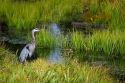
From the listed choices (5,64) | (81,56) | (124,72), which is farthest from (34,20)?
(5,64)

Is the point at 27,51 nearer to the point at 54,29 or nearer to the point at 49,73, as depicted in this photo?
the point at 49,73

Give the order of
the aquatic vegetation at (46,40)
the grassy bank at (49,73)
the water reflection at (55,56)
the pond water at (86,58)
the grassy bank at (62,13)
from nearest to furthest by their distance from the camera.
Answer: the grassy bank at (49,73) → the pond water at (86,58) → the water reflection at (55,56) → the aquatic vegetation at (46,40) → the grassy bank at (62,13)

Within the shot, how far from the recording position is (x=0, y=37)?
15109mm

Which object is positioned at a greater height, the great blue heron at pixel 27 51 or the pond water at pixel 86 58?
the great blue heron at pixel 27 51

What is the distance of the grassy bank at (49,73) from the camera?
7.98m

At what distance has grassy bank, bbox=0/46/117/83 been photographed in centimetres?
798

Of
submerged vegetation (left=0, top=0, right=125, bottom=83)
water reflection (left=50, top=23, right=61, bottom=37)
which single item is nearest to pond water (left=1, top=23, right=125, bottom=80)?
submerged vegetation (left=0, top=0, right=125, bottom=83)

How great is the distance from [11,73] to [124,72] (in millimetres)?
3876

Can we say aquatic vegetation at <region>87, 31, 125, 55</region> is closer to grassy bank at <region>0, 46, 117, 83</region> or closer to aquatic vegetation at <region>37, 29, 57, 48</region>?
aquatic vegetation at <region>37, 29, 57, 48</region>

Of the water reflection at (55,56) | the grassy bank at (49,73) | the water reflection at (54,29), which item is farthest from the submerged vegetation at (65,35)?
the water reflection at (55,56)

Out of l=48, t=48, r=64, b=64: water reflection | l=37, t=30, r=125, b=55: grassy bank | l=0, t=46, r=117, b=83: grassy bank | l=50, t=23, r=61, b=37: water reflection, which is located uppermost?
l=0, t=46, r=117, b=83: grassy bank

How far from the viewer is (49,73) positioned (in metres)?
8.34

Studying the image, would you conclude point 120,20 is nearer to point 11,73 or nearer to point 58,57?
point 58,57

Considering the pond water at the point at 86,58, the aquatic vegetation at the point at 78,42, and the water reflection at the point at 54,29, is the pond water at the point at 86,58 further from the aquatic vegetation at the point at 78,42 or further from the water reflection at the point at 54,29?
the water reflection at the point at 54,29
